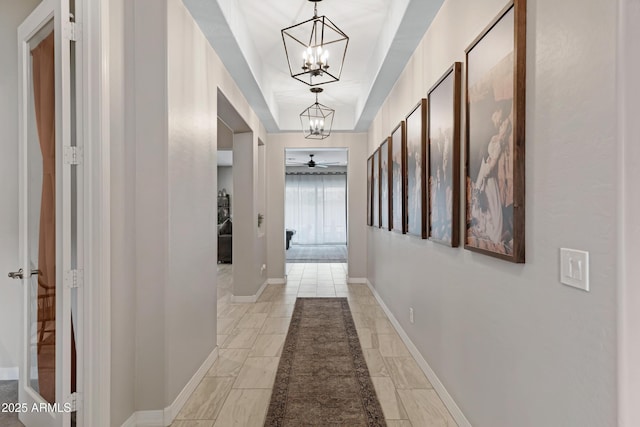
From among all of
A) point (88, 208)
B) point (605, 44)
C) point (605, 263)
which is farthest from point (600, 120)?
point (88, 208)

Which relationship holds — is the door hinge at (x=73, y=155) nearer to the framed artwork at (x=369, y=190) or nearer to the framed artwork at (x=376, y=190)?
the framed artwork at (x=376, y=190)

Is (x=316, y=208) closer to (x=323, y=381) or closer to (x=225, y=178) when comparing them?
(x=225, y=178)

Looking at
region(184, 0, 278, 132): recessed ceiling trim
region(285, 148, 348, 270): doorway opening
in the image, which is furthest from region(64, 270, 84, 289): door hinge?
region(285, 148, 348, 270): doorway opening

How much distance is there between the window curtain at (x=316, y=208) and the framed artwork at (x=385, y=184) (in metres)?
9.24

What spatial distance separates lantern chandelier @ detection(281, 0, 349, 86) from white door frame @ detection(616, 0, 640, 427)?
180cm

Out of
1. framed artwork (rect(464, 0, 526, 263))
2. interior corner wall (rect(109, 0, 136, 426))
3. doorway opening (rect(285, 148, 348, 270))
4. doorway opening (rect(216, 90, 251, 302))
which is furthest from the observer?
doorway opening (rect(285, 148, 348, 270))

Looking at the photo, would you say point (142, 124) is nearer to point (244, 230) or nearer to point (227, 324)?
point (227, 324)

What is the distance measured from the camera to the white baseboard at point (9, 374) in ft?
9.34

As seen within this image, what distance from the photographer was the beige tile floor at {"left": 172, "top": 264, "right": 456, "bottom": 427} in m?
2.39

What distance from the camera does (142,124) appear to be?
2301 millimetres

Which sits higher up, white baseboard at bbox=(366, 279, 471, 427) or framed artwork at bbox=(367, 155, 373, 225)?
framed artwork at bbox=(367, 155, 373, 225)

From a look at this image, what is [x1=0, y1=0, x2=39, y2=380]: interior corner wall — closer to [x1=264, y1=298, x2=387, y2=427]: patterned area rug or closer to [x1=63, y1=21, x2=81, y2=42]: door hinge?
[x1=63, y1=21, x2=81, y2=42]: door hinge

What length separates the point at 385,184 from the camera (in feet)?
15.5

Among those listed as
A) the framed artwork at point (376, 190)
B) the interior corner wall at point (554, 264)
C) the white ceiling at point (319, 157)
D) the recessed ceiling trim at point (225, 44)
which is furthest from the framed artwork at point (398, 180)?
the white ceiling at point (319, 157)
